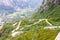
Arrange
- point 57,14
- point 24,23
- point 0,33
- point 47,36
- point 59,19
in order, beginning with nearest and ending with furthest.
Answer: point 47,36
point 0,33
point 24,23
point 59,19
point 57,14

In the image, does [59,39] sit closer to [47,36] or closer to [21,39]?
[47,36]

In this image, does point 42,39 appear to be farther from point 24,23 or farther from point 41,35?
point 24,23

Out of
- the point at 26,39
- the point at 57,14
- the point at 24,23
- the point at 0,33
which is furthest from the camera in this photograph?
the point at 57,14

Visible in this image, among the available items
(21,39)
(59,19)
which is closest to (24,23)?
(59,19)

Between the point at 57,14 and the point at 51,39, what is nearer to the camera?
the point at 51,39

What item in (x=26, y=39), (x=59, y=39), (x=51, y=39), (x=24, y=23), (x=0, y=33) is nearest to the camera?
(x=59, y=39)

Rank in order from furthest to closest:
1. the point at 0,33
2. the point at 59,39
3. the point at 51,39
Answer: the point at 0,33 < the point at 51,39 < the point at 59,39

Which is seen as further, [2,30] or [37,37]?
[2,30]

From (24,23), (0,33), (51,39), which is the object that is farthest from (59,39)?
(24,23)
